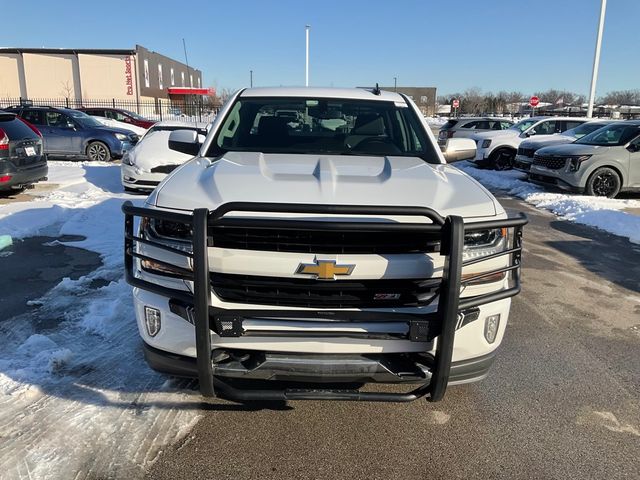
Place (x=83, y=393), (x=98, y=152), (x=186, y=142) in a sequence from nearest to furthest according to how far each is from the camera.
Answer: (x=83, y=393), (x=186, y=142), (x=98, y=152)

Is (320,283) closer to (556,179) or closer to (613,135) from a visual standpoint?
(556,179)

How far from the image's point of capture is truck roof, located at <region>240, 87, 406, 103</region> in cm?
439

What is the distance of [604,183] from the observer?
36.4ft

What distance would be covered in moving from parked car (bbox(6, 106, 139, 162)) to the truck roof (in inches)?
475

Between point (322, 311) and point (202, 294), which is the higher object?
point (202, 294)

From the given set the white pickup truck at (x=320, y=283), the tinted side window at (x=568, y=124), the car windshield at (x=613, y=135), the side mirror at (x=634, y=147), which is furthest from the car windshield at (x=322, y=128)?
the tinted side window at (x=568, y=124)

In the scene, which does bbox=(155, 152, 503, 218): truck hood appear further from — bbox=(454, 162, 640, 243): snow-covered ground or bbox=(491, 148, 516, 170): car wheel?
bbox=(491, 148, 516, 170): car wheel

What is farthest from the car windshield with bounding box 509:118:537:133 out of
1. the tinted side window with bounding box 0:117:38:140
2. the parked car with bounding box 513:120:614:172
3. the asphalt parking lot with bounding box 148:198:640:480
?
the asphalt parking lot with bounding box 148:198:640:480

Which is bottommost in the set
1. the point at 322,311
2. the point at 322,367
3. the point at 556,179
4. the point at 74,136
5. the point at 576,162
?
the point at 322,367

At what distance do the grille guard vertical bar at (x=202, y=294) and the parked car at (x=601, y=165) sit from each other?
418 inches

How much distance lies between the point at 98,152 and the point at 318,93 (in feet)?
42.9

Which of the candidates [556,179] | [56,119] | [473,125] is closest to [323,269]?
[556,179]

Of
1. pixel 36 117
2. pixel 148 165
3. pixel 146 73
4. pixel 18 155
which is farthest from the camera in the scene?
pixel 146 73

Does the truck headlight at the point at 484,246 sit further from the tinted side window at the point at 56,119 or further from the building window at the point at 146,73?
the building window at the point at 146,73
